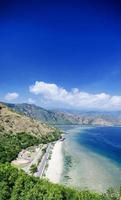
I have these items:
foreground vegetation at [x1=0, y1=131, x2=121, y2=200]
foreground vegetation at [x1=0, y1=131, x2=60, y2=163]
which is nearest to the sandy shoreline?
foreground vegetation at [x1=0, y1=131, x2=60, y2=163]

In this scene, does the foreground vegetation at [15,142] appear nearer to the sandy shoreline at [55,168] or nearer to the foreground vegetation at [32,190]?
the sandy shoreline at [55,168]

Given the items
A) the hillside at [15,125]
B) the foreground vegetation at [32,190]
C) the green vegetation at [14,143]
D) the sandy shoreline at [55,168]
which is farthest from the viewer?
the hillside at [15,125]

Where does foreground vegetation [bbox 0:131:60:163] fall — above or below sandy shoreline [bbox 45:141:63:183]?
above

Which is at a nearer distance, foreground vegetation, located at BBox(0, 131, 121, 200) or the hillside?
foreground vegetation, located at BBox(0, 131, 121, 200)

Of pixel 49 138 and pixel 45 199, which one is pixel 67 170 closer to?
pixel 45 199

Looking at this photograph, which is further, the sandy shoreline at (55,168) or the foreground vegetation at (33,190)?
the sandy shoreline at (55,168)

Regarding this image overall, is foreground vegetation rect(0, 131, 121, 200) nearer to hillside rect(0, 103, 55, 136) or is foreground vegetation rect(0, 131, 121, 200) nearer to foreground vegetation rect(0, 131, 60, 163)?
foreground vegetation rect(0, 131, 60, 163)

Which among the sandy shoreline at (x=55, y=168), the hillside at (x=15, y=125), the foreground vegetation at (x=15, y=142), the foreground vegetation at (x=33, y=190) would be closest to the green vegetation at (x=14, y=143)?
the foreground vegetation at (x=15, y=142)

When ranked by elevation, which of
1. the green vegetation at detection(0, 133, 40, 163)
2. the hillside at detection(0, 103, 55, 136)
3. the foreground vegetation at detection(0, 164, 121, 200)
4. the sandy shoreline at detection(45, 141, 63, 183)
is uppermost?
the hillside at detection(0, 103, 55, 136)
